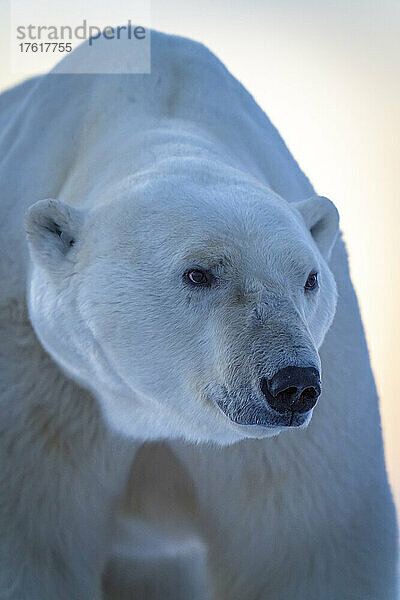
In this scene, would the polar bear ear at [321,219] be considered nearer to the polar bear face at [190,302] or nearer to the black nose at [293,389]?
the polar bear face at [190,302]

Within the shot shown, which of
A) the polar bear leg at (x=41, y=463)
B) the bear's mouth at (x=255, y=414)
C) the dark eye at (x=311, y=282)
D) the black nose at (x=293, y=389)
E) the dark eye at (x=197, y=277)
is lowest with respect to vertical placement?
the polar bear leg at (x=41, y=463)

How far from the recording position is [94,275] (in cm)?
231

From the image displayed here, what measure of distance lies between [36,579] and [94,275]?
2.61ft

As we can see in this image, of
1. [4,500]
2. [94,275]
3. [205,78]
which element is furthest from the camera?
[205,78]

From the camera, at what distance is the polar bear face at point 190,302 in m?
2.04

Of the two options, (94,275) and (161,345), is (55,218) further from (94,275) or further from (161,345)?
(161,345)

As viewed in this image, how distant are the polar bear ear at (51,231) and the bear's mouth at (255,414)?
51cm

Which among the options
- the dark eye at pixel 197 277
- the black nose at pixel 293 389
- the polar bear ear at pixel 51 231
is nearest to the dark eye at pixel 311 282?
the dark eye at pixel 197 277

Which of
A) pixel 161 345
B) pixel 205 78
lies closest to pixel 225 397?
pixel 161 345

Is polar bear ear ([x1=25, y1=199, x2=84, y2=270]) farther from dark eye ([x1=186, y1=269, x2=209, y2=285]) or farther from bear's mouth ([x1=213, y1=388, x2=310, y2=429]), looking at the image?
bear's mouth ([x1=213, y1=388, x2=310, y2=429])

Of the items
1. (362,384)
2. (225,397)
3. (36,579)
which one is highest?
(225,397)

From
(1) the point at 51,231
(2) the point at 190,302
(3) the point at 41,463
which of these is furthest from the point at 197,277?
(3) the point at 41,463

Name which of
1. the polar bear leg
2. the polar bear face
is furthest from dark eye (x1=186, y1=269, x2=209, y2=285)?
the polar bear leg

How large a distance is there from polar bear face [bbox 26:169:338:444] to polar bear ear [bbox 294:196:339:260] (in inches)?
2.8
